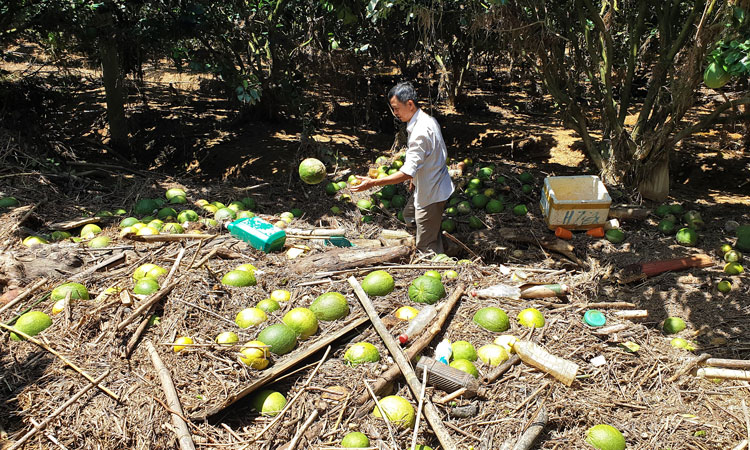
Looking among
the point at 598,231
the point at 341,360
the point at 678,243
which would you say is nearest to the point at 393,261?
the point at 341,360

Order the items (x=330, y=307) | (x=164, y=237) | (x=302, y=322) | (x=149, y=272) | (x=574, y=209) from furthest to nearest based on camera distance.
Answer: (x=574, y=209)
(x=164, y=237)
(x=149, y=272)
(x=330, y=307)
(x=302, y=322)

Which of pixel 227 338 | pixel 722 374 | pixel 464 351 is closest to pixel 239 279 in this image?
pixel 227 338

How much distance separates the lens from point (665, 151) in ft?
26.0

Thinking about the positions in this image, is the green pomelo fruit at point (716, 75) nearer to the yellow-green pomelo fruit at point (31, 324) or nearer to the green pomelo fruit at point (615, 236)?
the green pomelo fruit at point (615, 236)

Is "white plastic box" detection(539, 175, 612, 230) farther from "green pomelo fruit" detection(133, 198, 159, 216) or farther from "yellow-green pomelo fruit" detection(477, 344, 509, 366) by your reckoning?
"green pomelo fruit" detection(133, 198, 159, 216)

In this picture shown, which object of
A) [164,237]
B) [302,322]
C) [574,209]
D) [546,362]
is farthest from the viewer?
[574,209]

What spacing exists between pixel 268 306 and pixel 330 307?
1.68ft

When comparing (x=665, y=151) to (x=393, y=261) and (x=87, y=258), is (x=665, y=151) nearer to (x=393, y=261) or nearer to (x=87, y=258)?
(x=393, y=261)

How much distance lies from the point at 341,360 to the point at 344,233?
110 inches

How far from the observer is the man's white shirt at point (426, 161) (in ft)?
17.0

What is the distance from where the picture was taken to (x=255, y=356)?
3.48 m

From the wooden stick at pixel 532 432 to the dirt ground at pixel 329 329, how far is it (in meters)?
0.06

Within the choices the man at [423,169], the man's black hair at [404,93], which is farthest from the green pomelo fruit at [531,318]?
Answer: the man's black hair at [404,93]

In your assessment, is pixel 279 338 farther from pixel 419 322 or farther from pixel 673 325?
pixel 673 325
